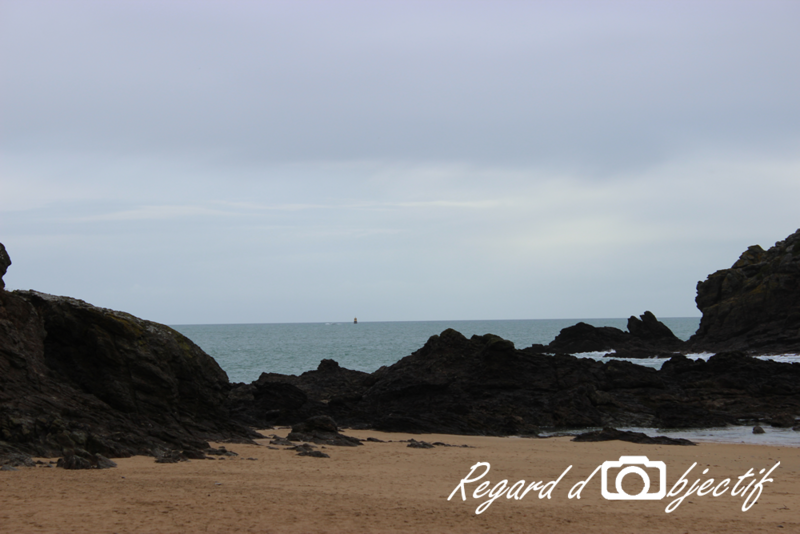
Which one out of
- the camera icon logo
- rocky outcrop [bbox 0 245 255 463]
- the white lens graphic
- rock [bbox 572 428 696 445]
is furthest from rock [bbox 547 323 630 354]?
rocky outcrop [bbox 0 245 255 463]

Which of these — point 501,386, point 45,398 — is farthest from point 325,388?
point 45,398

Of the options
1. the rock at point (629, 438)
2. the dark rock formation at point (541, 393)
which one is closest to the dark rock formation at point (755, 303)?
the dark rock formation at point (541, 393)

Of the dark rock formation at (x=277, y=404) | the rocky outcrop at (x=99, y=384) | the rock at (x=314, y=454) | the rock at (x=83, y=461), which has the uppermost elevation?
the rocky outcrop at (x=99, y=384)

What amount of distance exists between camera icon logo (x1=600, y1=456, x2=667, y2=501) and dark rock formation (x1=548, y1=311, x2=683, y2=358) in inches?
1822

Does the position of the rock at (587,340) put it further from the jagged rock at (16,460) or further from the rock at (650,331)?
the jagged rock at (16,460)

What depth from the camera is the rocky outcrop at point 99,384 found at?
42.4ft

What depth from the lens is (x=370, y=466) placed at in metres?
13.8

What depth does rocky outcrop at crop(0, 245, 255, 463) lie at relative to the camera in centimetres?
1292

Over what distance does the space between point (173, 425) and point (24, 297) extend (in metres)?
4.95

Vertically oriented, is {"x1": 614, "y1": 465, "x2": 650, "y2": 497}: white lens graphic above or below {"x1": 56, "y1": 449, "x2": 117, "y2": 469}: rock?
below

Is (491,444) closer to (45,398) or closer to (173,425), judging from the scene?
(173,425)

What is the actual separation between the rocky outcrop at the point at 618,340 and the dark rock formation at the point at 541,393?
31.1 metres

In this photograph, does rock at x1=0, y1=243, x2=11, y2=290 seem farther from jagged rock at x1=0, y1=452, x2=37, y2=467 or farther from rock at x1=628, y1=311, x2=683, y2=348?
rock at x1=628, y1=311, x2=683, y2=348

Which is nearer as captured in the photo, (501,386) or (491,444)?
(491,444)
